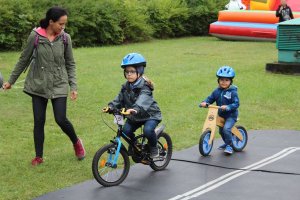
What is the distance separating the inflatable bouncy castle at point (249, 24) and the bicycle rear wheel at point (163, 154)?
17.3 meters

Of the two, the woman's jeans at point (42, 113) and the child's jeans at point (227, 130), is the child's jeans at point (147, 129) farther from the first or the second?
the child's jeans at point (227, 130)

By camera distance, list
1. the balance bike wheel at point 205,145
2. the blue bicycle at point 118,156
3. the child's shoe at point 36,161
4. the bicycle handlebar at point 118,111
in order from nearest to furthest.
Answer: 1. the bicycle handlebar at point 118,111
2. the blue bicycle at point 118,156
3. the child's shoe at point 36,161
4. the balance bike wheel at point 205,145

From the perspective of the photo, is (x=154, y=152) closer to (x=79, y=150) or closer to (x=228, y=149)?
(x=79, y=150)

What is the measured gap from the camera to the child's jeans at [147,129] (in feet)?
20.2

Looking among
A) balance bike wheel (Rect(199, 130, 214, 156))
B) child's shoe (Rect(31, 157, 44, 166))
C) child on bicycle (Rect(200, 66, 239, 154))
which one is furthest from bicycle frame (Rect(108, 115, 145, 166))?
child on bicycle (Rect(200, 66, 239, 154))

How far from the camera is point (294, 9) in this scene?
79.7ft

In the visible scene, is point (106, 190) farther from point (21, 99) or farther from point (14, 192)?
point (21, 99)

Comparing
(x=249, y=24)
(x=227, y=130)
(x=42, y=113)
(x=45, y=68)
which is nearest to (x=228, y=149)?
(x=227, y=130)

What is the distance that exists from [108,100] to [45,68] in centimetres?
447

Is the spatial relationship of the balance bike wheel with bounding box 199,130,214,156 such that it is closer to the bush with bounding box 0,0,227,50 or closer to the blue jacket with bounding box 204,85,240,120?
the blue jacket with bounding box 204,85,240,120

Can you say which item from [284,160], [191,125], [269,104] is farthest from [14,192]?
[269,104]

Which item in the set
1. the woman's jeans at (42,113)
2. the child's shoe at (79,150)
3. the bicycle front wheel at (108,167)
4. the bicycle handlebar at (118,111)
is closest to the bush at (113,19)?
the child's shoe at (79,150)

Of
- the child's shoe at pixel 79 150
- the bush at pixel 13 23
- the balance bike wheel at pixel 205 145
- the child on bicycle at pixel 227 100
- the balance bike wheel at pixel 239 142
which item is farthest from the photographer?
the bush at pixel 13 23

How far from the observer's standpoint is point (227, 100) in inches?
286
